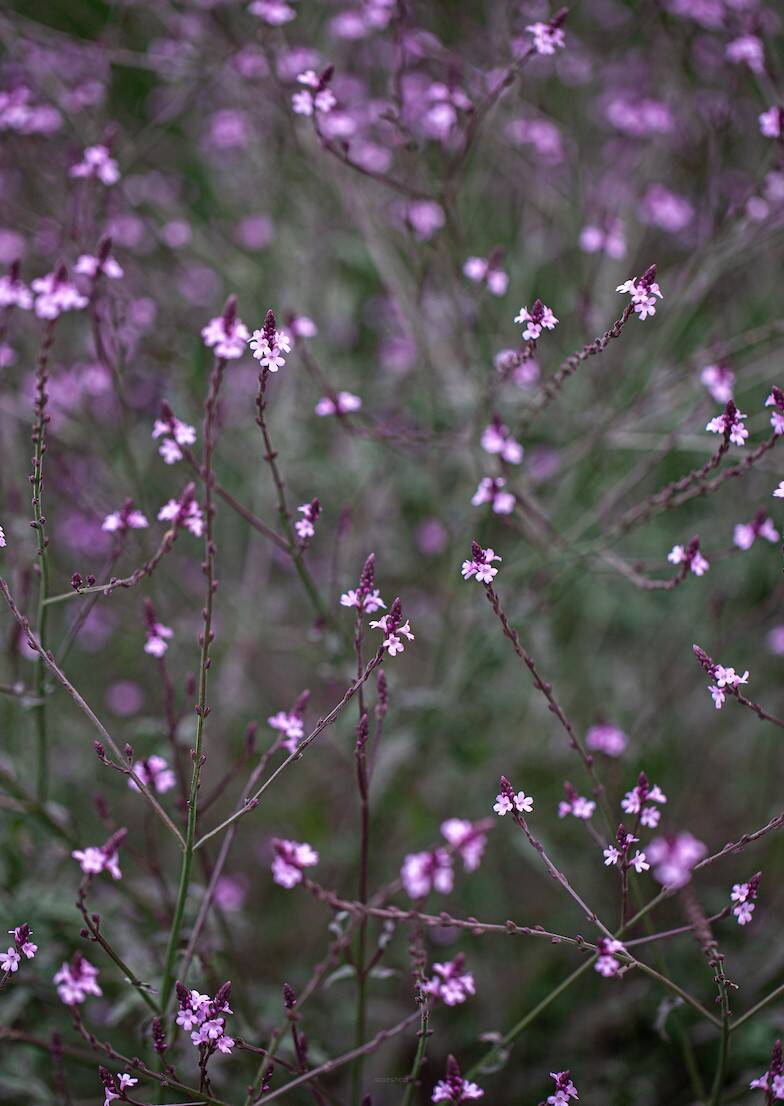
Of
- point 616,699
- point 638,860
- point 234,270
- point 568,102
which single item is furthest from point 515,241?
point 638,860

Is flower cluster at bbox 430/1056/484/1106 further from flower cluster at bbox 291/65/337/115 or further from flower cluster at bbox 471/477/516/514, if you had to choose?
flower cluster at bbox 291/65/337/115

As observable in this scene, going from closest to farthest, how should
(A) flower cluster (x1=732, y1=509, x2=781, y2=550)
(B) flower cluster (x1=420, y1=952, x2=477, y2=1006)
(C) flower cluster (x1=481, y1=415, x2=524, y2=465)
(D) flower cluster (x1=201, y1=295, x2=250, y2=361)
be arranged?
(B) flower cluster (x1=420, y1=952, x2=477, y2=1006), (D) flower cluster (x1=201, y1=295, x2=250, y2=361), (A) flower cluster (x1=732, y1=509, x2=781, y2=550), (C) flower cluster (x1=481, y1=415, x2=524, y2=465)

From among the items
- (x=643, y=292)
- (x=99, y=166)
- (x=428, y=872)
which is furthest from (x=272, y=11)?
(x=428, y=872)

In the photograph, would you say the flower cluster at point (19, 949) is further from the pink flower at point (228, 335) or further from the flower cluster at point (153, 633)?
the pink flower at point (228, 335)

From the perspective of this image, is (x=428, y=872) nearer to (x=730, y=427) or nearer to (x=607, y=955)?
(x=607, y=955)

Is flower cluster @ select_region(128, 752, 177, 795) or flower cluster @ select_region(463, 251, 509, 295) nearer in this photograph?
flower cluster @ select_region(128, 752, 177, 795)

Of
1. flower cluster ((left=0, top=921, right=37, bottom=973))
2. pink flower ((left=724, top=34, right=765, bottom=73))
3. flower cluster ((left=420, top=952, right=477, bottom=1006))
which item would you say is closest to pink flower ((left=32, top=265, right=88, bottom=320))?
flower cluster ((left=0, top=921, right=37, bottom=973))

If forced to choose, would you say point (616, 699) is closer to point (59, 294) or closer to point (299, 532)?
point (299, 532)
